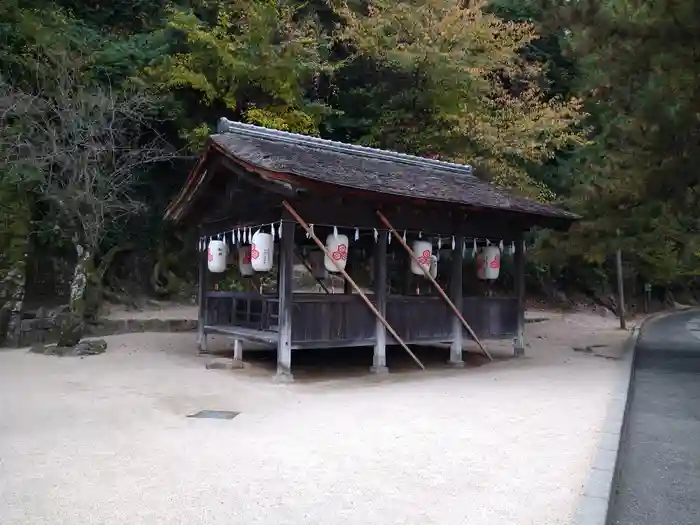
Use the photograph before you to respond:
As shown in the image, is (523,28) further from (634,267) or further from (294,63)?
(634,267)

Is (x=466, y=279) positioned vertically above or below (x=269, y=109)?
below

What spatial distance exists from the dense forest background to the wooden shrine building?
225 centimetres

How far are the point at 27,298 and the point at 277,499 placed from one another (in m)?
16.1

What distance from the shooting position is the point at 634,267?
3006cm

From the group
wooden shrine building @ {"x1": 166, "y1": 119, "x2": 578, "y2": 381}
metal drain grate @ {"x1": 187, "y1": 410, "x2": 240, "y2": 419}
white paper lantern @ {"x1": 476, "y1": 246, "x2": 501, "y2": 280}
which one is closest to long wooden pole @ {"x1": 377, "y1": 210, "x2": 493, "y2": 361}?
wooden shrine building @ {"x1": 166, "y1": 119, "x2": 578, "y2": 381}

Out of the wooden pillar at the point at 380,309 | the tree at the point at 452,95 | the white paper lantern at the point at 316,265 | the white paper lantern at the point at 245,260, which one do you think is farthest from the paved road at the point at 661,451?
the tree at the point at 452,95

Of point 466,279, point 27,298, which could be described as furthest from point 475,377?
point 27,298

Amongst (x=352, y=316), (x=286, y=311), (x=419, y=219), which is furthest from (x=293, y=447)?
(x=419, y=219)

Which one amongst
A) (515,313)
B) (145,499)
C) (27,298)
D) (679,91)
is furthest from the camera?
(27,298)

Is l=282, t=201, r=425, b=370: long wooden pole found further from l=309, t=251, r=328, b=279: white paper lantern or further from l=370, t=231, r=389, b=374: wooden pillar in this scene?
l=309, t=251, r=328, b=279: white paper lantern

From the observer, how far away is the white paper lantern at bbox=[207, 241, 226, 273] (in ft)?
40.7

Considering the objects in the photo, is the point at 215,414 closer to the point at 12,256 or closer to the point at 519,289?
the point at 519,289

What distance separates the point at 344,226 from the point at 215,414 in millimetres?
4241

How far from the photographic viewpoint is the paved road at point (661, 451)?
459 cm
